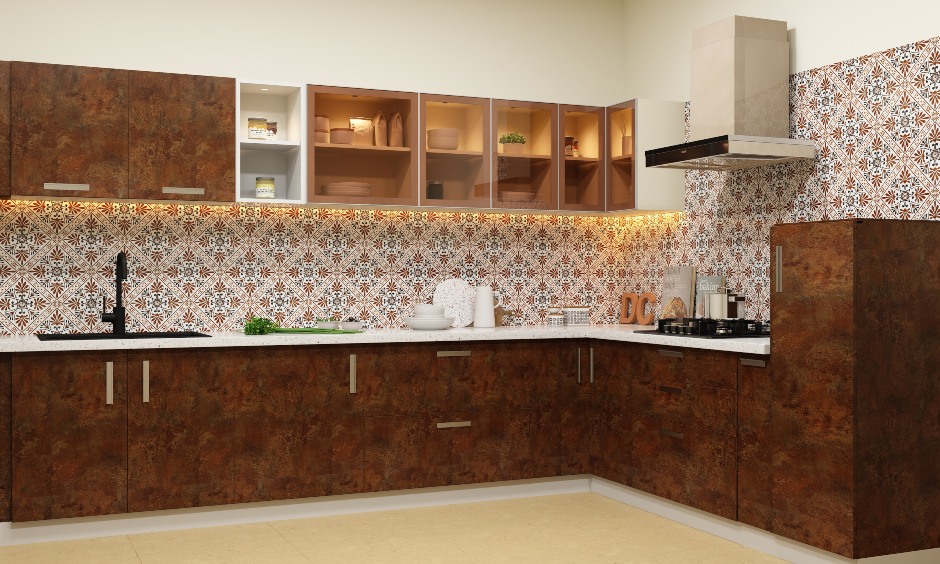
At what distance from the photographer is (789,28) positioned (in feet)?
16.2

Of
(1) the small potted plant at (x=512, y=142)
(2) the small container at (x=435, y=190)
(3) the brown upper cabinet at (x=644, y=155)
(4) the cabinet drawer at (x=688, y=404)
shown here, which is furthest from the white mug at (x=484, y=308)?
(4) the cabinet drawer at (x=688, y=404)

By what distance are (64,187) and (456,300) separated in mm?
2127

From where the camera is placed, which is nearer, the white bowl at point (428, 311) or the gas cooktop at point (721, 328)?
the gas cooktop at point (721, 328)

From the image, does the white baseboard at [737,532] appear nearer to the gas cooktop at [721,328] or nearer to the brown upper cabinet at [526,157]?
the gas cooktop at [721,328]

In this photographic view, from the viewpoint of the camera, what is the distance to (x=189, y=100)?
4.86 meters

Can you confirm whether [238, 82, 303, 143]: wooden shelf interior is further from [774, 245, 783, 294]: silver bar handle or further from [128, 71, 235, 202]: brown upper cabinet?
[774, 245, 783, 294]: silver bar handle

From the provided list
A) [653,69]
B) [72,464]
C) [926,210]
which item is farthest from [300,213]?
[926,210]

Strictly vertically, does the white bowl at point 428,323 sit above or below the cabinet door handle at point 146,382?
above

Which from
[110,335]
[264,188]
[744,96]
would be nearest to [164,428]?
[110,335]

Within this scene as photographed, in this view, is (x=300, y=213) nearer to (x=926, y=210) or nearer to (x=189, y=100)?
(x=189, y=100)

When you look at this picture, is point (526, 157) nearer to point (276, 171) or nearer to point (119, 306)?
point (276, 171)

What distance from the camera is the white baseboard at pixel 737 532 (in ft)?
12.9

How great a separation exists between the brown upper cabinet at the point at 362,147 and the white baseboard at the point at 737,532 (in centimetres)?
186

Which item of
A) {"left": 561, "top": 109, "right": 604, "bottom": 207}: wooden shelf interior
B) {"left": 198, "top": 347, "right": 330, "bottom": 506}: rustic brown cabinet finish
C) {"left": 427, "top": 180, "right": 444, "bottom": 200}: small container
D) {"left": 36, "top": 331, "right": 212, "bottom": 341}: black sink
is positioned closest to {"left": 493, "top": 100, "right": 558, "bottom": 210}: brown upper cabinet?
{"left": 561, "top": 109, "right": 604, "bottom": 207}: wooden shelf interior
